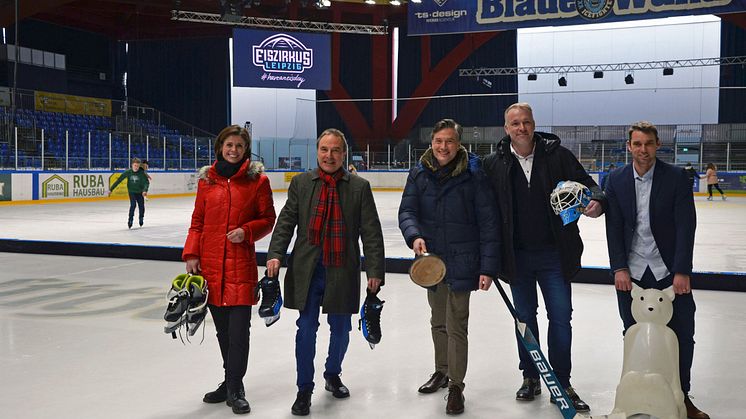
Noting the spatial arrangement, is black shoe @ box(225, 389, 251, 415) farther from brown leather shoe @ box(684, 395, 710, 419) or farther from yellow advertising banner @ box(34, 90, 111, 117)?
yellow advertising banner @ box(34, 90, 111, 117)

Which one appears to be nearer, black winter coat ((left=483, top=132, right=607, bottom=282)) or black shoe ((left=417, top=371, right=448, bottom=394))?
black winter coat ((left=483, top=132, right=607, bottom=282))

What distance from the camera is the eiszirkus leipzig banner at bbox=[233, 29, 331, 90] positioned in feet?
78.9

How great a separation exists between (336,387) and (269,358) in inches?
33.7

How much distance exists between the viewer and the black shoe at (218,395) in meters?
3.62

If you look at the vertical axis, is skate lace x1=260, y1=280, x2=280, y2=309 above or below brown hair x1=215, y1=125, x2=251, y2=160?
below

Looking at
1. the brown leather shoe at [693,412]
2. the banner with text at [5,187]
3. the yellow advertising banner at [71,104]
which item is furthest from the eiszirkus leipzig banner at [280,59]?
the brown leather shoe at [693,412]

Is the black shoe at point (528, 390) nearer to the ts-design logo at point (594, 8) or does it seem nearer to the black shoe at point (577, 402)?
the black shoe at point (577, 402)

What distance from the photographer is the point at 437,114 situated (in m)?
31.9

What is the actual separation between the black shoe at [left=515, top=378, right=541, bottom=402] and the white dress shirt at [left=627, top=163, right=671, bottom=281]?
28.7 inches

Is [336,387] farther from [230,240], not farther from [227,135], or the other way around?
[227,135]

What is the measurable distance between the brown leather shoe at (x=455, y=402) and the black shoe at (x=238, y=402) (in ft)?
3.00

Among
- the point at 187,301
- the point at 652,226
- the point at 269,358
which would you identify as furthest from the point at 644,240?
the point at 269,358

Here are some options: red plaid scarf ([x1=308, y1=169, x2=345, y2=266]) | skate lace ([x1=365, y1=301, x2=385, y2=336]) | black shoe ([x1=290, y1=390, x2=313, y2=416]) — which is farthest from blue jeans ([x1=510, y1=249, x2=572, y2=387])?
black shoe ([x1=290, y1=390, x2=313, y2=416])

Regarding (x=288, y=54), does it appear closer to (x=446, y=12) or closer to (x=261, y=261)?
(x=446, y=12)
